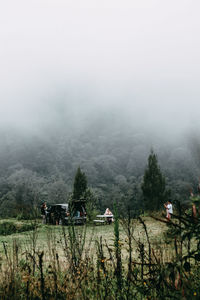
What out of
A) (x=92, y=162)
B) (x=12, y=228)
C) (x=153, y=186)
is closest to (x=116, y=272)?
(x=12, y=228)

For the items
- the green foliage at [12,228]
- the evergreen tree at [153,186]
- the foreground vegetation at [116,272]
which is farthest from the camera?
the evergreen tree at [153,186]

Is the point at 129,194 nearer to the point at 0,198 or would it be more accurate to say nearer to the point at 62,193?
the point at 62,193

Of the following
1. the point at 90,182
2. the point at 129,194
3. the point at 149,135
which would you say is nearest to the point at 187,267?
the point at 129,194

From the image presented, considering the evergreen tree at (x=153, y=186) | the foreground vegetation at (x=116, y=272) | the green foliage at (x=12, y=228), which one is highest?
the evergreen tree at (x=153, y=186)

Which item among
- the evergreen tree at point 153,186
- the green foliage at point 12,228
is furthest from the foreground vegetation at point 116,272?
the evergreen tree at point 153,186

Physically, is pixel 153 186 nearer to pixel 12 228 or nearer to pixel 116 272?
pixel 12 228

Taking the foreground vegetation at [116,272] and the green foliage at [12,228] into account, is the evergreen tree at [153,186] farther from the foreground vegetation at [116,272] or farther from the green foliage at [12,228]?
the foreground vegetation at [116,272]

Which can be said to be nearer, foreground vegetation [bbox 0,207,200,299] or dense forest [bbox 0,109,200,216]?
foreground vegetation [bbox 0,207,200,299]

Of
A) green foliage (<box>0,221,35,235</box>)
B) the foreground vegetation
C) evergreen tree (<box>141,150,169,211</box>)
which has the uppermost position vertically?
evergreen tree (<box>141,150,169,211</box>)

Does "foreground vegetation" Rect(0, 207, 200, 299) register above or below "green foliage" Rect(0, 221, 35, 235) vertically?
above

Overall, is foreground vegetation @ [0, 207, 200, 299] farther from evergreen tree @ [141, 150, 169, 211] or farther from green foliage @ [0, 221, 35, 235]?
evergreen tree @ [141, 150, 169, 211]

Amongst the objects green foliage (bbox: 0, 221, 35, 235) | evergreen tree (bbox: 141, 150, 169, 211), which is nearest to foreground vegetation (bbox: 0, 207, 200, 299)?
green foliage (bbox: 0, 221, 35, 235)

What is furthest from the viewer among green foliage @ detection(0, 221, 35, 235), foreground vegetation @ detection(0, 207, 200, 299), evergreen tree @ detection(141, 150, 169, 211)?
evergreen tree @ detection(141, 150, 169, 211)

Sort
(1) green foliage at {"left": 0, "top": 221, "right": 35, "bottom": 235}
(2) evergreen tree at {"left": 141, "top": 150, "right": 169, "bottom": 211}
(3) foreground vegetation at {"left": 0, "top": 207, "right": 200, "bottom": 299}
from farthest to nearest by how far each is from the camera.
A: (2) evergreen tree at {"left": 141, "top": 150, "right": 169, "bottom": 211} < (1) green foliage at {"left": 0, "top": 221, "right": 35, "bottom": 235} < (3) foreground vegetation at {"left": 0, "top": 207, "right": 200, "bottom": 299}
